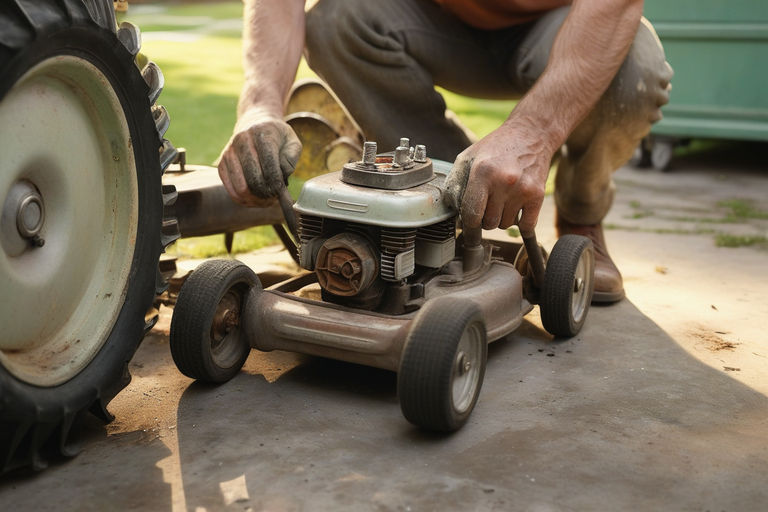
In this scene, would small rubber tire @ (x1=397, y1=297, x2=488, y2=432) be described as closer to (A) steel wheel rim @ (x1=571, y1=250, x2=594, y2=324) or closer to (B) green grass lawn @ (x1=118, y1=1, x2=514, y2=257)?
(A) steel wheel rim @ (x1=571, y1=250, x2=594, y2=324)

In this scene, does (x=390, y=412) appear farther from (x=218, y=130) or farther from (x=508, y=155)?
(x=218, y=130)

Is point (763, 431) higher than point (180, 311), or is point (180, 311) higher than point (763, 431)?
point (180, 311)

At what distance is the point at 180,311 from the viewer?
2.04 meters

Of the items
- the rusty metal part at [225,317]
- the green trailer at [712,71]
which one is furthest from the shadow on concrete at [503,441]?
the green trailer at [712,71]

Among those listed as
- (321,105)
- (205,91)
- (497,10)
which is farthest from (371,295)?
(205,91)

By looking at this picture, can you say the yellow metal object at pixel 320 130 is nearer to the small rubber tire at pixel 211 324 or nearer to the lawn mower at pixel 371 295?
the lawn mower at pixel 371 295

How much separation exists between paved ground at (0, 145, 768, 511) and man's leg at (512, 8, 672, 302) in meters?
0.29

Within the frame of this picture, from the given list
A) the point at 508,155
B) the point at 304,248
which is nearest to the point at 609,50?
the point at 508,155

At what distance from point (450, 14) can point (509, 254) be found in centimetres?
75

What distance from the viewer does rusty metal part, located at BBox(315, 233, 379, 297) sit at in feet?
6.80

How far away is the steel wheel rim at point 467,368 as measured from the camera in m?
1.91

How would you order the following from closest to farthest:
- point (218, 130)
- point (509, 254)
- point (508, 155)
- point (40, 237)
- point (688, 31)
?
1. point (40, 237)
2. point (508, 155)
3. point (509, 254)
4. point (688, 31)
5. point (218, 130)

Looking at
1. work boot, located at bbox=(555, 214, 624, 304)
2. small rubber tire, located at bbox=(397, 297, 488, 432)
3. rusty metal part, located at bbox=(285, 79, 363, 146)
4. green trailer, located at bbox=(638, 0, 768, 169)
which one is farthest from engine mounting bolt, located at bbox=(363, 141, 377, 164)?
green trailer, located at bbox=(638, 0, 768, 169)

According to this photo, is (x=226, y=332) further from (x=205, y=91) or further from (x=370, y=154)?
(x=205, y=91)
